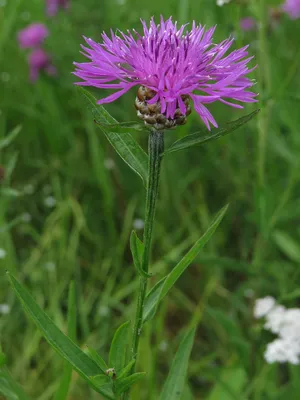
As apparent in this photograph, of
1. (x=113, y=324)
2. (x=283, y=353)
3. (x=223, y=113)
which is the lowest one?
(x=283, y=353)

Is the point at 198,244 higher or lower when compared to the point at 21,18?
lower

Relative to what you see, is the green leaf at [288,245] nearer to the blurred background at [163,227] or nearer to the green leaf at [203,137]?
the blurred background at [163,227]

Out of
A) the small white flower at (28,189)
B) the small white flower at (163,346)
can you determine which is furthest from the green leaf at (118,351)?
the small white flower at (28,189)

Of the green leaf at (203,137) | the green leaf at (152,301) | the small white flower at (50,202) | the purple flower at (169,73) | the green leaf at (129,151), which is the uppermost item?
the purple flower at (169,73)

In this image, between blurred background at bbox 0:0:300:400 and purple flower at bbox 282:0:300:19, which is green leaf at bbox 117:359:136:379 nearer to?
blurred background at bbox 0:0:300:400

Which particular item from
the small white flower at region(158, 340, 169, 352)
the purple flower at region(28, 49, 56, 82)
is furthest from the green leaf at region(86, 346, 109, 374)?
the purple flower at region(28, 49, 56, 82)

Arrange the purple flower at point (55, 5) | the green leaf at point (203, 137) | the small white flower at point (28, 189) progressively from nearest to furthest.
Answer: the green leaf at point (203, 137) < the small white flower at point (28, 189) < the purple flower at point (55, 5)

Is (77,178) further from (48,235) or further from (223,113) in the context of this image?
(223,113)

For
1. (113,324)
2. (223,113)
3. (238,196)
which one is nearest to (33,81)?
(223,113)
